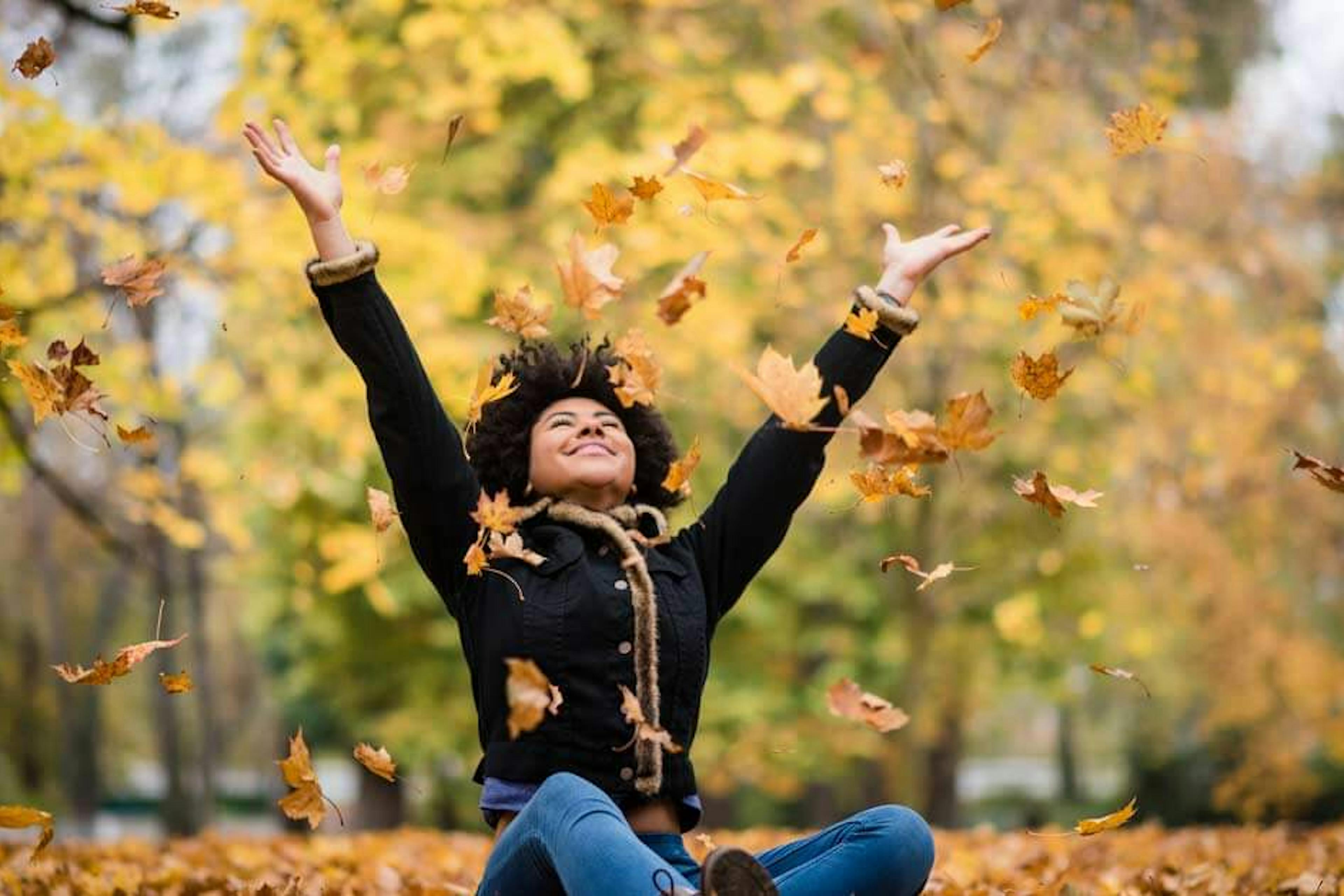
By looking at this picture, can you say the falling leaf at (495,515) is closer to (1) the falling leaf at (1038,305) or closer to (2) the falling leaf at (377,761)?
(2) the falling leaf at (377,761)

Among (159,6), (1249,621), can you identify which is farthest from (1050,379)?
(1249,621)

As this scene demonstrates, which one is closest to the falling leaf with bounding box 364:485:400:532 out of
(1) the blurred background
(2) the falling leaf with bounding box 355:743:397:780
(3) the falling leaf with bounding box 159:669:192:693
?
(2) the falling leaf with bounding box 355:743:397:780

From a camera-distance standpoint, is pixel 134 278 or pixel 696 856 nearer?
pixel 134 278

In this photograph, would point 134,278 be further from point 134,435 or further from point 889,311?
point 889,311

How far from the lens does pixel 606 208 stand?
3146 millimetres

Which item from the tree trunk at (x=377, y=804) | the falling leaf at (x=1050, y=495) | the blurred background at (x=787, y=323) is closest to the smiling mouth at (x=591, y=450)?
the falling leaf at (x=1050, y=495)

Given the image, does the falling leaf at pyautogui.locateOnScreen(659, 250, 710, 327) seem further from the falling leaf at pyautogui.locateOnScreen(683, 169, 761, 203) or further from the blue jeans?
the blue jeans

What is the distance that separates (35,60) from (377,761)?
1638 millimetres

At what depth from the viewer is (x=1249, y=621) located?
13.8 metres

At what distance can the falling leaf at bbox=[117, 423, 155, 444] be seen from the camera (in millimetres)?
3287

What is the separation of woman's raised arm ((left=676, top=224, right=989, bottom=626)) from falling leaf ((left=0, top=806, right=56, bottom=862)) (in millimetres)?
1388

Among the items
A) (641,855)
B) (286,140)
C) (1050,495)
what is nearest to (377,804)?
(286,140)

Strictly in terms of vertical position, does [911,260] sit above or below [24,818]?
above

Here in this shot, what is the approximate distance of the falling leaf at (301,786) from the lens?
2971mm
